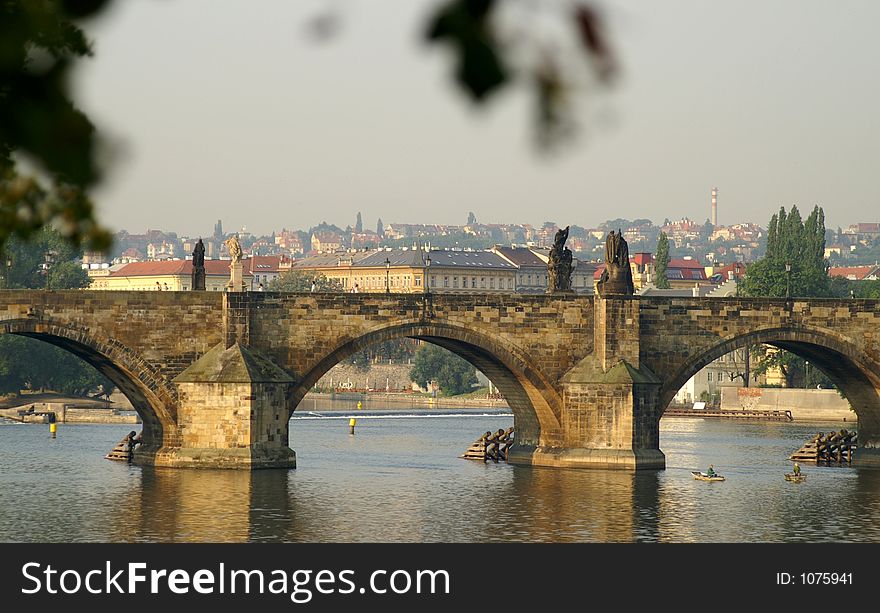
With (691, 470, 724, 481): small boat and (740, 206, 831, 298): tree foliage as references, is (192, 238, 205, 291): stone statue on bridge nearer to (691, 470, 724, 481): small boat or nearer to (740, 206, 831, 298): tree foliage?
(691, 470, 724, 481): small boat

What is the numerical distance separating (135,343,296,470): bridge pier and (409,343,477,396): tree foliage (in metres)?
95.0

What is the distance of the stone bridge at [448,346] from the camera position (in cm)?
4928

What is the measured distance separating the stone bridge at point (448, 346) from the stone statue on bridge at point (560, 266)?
185 centimetres

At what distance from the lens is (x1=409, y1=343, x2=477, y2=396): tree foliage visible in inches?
5738

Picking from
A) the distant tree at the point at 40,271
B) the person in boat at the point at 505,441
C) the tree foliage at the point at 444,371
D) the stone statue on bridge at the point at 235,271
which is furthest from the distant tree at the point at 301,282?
the stone statue on bridge at the point at 235,271

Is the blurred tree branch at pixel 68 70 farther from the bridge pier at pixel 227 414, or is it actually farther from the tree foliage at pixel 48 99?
the bridge pier at pixel 227 414

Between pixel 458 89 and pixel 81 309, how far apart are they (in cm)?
4661

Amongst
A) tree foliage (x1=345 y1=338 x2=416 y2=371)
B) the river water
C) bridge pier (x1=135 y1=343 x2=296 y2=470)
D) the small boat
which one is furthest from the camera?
tree foliage (x1=345 y1=338 x2=416 y2=371)

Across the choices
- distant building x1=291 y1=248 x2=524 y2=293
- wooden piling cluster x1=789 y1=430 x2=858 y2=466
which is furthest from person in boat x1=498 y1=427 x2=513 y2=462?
distant building x1=291 y1=248 x2=524 y2=293

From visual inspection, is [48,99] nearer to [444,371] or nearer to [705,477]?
[705,477]

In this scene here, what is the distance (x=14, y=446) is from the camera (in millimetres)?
68938
